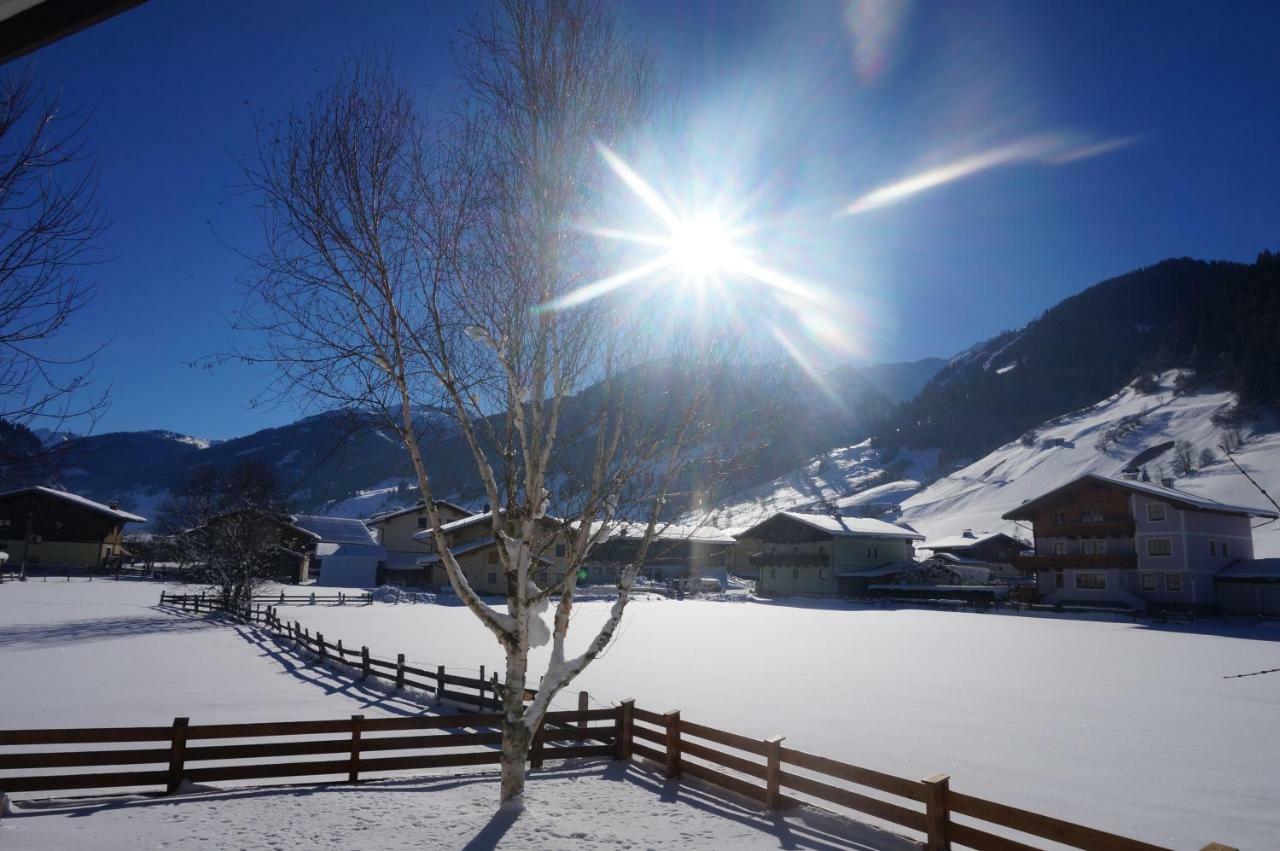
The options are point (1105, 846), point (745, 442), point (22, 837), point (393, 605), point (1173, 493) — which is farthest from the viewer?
point (393, 605)

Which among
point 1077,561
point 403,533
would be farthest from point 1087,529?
point 403,533

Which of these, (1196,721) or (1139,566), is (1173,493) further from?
(1196,721)

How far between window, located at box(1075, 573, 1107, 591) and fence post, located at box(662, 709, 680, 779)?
57.1 m

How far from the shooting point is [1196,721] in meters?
17.0

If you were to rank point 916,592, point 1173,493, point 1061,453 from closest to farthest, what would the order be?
point 1173,493
point 916,592
point 1061,453

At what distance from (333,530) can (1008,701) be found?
8505 cm

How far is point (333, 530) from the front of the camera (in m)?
89.6

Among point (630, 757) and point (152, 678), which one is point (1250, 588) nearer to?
point (630, 757)

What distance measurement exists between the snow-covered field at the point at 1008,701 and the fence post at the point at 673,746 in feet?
11.3

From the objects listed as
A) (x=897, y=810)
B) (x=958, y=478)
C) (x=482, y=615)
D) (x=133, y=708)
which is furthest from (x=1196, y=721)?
(x=958, y=478)

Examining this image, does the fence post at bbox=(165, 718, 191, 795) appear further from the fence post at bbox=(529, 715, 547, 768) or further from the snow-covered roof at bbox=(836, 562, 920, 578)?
the snow-covered roof at bbox=(836, 562, 920, 578)

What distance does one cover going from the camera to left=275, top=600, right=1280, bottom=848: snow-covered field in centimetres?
1157

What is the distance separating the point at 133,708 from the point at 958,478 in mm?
169640

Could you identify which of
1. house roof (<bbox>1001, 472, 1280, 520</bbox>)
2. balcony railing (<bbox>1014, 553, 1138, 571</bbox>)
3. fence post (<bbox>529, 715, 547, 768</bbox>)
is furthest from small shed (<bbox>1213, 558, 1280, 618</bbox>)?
fence post (<bbox>529, 715, 547, 768</bbox>)
